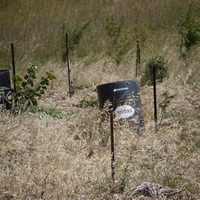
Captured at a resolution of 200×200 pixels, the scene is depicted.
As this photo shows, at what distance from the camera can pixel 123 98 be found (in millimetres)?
6660

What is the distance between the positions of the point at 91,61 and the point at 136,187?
8.77 meters

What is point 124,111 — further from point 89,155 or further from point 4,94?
point 4,94

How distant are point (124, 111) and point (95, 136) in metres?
0.77

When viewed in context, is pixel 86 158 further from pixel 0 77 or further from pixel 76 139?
pixel 0 77

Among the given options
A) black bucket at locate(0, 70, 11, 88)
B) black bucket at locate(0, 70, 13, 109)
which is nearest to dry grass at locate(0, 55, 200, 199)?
black bucket at locate(0, 70, 13, 109)

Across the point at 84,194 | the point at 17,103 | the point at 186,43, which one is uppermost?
the point at 186,43

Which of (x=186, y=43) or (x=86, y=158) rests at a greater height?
(x=186, y=43)

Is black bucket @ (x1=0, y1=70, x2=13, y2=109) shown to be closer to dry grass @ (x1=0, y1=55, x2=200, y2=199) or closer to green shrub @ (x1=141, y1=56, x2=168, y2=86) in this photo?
dry grass @ (x1=0, y1=55, x2=200, y2=199)

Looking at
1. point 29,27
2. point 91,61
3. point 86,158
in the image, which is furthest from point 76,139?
point 29,27

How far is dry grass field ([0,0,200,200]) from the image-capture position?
4.14 meters

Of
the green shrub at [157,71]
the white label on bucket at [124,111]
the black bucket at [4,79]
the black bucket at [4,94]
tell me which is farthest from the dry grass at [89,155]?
the green shrub at [157,71]

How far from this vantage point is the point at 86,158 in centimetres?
506

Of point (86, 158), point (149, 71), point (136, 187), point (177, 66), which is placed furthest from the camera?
point (177, 66)

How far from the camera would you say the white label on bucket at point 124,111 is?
654cm
